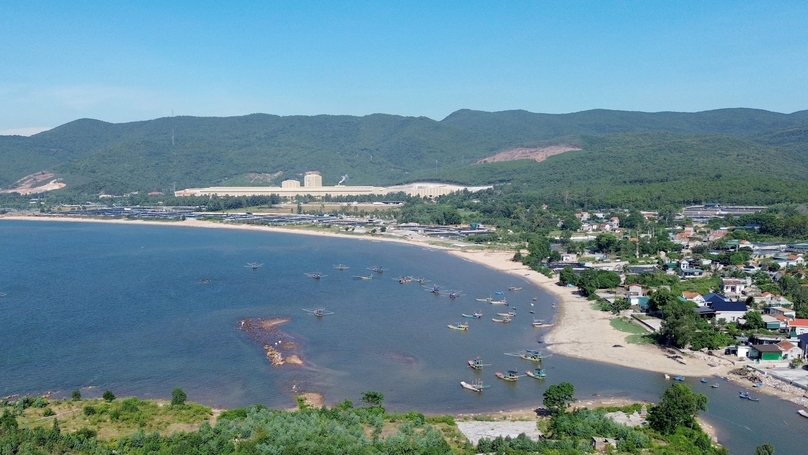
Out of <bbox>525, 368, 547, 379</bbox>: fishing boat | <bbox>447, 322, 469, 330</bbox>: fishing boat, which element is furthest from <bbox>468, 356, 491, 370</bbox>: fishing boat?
<bbox>447, 322, 469, 330</bbox>: fishing boat

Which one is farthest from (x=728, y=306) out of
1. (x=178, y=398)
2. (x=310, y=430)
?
(x=178, y=398)

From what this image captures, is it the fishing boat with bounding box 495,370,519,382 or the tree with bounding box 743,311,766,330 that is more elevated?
the tree with bounding box 743,311,766,330

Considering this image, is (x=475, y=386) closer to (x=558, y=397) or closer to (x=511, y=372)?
(x=511, y=372)

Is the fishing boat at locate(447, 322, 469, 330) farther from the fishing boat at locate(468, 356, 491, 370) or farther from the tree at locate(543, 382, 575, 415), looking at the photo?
the tree at locate(543, 382, 575, 415)

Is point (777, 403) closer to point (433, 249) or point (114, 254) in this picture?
point (433, 249)

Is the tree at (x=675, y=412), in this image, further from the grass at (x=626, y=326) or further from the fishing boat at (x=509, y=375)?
the grass at (x=626, y=326)

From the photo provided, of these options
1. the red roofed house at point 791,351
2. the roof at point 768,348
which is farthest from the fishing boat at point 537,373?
the red roofed house at point 791,351
